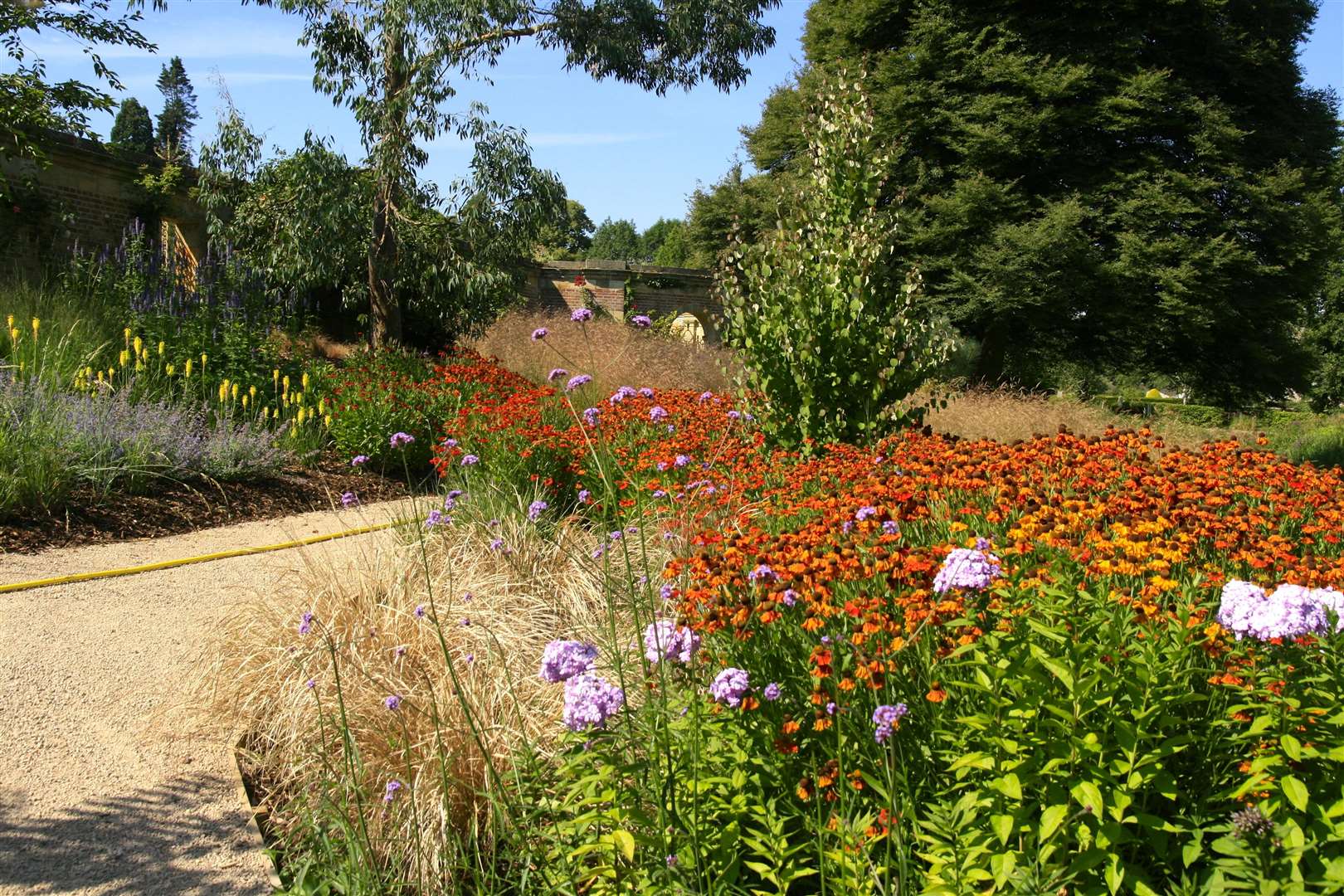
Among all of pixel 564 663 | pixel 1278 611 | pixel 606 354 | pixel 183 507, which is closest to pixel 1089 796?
pixel 1278 611

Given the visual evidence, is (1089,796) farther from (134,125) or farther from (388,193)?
(134,125)

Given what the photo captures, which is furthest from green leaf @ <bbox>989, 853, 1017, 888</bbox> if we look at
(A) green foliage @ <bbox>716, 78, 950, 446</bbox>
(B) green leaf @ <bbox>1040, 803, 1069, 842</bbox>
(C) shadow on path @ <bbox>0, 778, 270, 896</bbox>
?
(A) green foliage @ <bbox>716, 78, 950, 446</bbox>

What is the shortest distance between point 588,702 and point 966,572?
0.79 meters

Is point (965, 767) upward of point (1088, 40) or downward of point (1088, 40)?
downward

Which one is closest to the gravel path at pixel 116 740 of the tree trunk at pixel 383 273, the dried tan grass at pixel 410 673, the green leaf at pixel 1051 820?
the dried tan grass at pixel 410 673

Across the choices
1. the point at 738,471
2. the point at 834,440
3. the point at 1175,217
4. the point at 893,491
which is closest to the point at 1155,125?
the point at 1175,217

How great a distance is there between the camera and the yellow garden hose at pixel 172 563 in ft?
14.5

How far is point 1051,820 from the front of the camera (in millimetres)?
1673

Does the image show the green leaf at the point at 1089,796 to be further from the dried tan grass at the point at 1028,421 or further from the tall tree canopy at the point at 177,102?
the tall tree canopy at the point at 177,102

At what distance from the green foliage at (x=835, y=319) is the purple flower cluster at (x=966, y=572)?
11.9ft

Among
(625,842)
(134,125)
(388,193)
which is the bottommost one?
(625,842)

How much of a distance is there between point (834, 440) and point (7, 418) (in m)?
4.91

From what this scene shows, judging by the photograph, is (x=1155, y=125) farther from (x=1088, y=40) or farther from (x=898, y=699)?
(x=898, y=699)

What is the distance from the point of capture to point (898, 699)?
7.26 ft
